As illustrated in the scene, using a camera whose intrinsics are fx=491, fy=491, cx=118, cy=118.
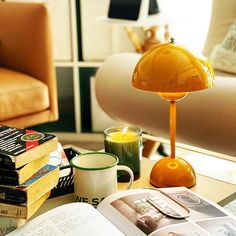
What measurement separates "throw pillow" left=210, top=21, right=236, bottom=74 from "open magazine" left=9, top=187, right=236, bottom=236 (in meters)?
0.83

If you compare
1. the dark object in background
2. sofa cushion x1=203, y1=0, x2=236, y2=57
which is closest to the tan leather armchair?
the dark object in background

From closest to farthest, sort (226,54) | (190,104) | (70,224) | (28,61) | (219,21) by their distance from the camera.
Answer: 1. (70,224)
2. (190,104)
3. (226,54)
4. (219,21)
5. (28,61)

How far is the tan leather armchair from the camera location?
6.41 ft

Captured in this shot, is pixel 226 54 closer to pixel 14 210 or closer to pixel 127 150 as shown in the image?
pixel 127 150

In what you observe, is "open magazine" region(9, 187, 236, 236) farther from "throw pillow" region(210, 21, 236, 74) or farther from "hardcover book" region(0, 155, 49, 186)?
"throw pillow" region(210, 21, 236, 74)

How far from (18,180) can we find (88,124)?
1754 mm

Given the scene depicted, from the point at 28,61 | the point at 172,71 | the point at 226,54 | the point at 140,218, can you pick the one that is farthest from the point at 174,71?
the point at 28,61

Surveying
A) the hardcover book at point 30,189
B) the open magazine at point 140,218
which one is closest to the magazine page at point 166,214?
the open magazine at point 140,218

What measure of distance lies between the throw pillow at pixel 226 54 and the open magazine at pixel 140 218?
0.83m

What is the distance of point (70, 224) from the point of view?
2.67 feet

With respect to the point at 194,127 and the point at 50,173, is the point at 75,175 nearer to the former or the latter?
the point at 50,173

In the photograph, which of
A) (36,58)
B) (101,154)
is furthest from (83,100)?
(101,154)

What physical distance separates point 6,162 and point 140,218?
249 millimetres

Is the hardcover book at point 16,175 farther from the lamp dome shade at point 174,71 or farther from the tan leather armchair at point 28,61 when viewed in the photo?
the tan leather armchair at point 28,61
